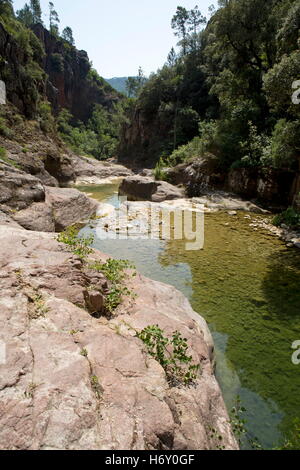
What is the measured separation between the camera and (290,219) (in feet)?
38.3

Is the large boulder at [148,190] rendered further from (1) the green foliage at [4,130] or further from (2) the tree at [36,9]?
(2) the tree at [36,9]

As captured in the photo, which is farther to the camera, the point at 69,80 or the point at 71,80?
the point at 71,80

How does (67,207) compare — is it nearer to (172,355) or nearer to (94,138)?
(172,355)

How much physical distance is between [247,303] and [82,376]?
14.8ft

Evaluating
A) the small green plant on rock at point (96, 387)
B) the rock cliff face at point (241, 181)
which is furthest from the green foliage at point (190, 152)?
the small green plant on rock at point (96, 387)

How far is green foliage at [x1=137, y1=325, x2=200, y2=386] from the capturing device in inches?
136

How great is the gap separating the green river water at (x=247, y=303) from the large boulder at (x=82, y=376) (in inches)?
25.9

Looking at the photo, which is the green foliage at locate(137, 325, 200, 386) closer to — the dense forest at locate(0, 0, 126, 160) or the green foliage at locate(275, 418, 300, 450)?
the green foliage at locate(275, 418, 300, 450)

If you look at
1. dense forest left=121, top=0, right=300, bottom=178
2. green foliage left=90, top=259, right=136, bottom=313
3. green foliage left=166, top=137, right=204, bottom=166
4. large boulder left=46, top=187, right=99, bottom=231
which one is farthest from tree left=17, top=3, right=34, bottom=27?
green foliage left=90, top=259, right=136, bottom=313

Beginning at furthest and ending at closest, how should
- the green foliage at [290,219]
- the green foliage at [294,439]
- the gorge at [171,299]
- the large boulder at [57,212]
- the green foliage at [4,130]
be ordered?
1. the green foliage at [4,130]
2. the green foliage at [290,219]
3. the large boulder at [57,212]
4. the green foliage at [294,439]
5. the gorge at [171,299]

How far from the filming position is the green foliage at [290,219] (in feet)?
37.6

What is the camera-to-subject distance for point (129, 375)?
300 centimetres

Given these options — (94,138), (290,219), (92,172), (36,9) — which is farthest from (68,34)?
(290,219)

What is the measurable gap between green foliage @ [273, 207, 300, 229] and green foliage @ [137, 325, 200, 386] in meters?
9.48
